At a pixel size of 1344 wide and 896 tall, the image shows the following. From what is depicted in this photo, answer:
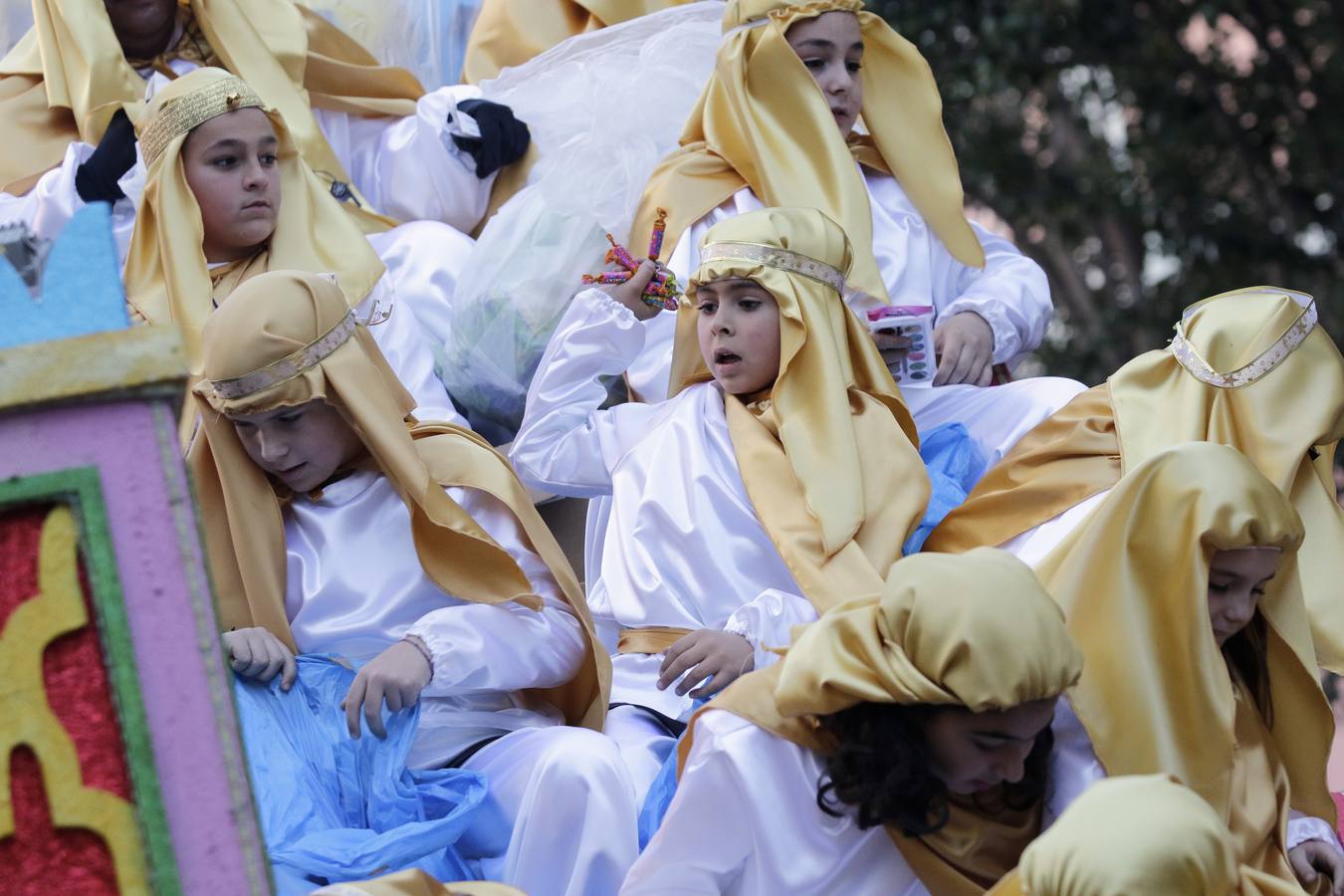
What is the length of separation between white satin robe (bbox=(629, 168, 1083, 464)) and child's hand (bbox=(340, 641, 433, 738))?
171 centimetres

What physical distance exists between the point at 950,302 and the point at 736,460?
4.82ft

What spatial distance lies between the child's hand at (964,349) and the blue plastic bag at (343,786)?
1.99 meters

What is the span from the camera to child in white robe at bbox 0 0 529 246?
21.0 feet

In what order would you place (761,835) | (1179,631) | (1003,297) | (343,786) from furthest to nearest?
(1003,297)
(343,786)
(1179,631)
(761,835)

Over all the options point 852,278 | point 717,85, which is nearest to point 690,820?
point 852,278

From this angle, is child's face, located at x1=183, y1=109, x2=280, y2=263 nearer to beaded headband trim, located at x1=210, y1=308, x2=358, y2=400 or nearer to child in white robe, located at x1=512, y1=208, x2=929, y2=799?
child in white robe, located at x1=512, y1=208, x2=929, y2=799

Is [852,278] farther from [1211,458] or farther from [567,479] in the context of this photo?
[1211,458]

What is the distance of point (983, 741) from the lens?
3.49m

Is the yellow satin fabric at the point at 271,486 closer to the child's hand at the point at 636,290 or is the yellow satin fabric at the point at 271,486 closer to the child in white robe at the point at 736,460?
the child in white robe at the point at 736,460

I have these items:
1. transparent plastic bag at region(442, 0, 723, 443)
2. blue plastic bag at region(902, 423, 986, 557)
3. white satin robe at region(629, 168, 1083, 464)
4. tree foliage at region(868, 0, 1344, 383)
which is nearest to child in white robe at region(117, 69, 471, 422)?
transparent plastic bag at region(442, 0, 723, 443)

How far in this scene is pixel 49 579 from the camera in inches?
111

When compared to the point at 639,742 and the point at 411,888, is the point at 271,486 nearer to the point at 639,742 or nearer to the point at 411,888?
the point at 639,742

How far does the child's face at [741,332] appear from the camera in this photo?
4902mm

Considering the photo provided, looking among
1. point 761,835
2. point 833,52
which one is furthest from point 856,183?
point 761,835
